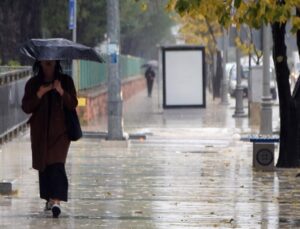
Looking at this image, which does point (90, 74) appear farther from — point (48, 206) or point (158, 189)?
point (48, 206)

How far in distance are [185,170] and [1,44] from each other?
15438 mm

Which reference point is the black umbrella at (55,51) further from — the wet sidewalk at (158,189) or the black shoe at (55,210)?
the wet sidewalk at (158,189)

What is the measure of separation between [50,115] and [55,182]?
0.77 meters

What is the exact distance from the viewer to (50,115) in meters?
12.4

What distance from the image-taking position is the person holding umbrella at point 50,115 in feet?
40.4

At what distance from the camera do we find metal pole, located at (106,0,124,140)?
83.8 feet

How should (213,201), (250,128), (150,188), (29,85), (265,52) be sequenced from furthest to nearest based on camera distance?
(250,128)
(265,52)
(150,188)
(213,201)
(29,85)

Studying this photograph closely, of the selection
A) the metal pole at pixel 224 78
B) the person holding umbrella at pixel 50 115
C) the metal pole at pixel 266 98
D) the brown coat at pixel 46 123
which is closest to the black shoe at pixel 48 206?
the person holding umbrella at pixel 50 115

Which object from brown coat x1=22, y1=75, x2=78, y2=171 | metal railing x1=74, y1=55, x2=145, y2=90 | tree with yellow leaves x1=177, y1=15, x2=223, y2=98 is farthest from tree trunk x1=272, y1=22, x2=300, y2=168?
tree with yellow leaves x1=177, y1=15, x2=223, y2=98

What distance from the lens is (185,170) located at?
18.6 meters

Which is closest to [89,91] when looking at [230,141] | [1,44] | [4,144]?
[1,44]

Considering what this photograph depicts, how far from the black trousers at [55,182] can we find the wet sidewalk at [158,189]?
254mm

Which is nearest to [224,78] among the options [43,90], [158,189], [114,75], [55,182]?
[114,75]

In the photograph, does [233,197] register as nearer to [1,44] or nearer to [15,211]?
[15,211]
